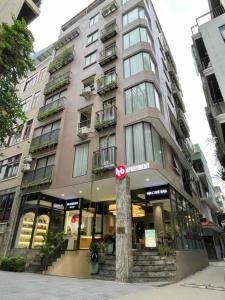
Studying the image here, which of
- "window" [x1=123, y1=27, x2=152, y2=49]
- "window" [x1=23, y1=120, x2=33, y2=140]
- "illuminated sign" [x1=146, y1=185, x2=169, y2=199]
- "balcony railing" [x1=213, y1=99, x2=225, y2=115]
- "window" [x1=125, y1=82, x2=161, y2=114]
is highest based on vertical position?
"window" [x1=123, y1=27, x2=152, y2=49]

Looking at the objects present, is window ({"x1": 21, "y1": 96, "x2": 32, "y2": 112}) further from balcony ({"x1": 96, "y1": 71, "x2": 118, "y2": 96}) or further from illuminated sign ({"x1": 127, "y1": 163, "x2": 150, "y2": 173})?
illuminated sign ({"x1": 127, "y1": 163, "x2": 150, "y2": 173})

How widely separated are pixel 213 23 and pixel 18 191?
63.4 ft

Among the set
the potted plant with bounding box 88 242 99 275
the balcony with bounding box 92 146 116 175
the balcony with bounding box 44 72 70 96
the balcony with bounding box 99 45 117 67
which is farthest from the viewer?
the balcony with bounding box 44 72 70 96

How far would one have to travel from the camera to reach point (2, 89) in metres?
8.81

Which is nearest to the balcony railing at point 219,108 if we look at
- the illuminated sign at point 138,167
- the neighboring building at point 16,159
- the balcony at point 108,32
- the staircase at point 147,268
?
the illuminated sign at point 138,167

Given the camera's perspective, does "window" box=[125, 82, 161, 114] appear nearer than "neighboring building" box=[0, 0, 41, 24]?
No

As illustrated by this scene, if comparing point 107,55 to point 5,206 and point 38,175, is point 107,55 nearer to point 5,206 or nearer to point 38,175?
point 38,175

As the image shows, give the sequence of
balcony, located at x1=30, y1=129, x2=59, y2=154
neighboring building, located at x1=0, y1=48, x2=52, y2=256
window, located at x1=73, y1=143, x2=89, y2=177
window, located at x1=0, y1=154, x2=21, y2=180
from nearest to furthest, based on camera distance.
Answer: window, located at x1=73, y1=143, x2=89, y2=177 → neighboring building, located at x1=0, y1=48, x2=52, y2=256 → balcony, located at x1=30, y1=129, x2=59, y2=154 → window, located at x1=0, y1=154, x2=21, y2=180

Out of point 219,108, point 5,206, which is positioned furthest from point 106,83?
point 5,206

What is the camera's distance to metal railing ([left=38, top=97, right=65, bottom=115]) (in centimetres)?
2012

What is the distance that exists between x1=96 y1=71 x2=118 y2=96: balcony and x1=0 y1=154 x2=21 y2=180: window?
9.97 meters

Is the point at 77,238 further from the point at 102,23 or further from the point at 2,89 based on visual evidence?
the point at 102,23

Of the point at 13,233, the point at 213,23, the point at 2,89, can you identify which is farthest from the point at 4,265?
the point at 213,23

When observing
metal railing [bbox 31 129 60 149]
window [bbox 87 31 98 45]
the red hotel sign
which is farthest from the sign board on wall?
window [bbox 87 31 98 45]
